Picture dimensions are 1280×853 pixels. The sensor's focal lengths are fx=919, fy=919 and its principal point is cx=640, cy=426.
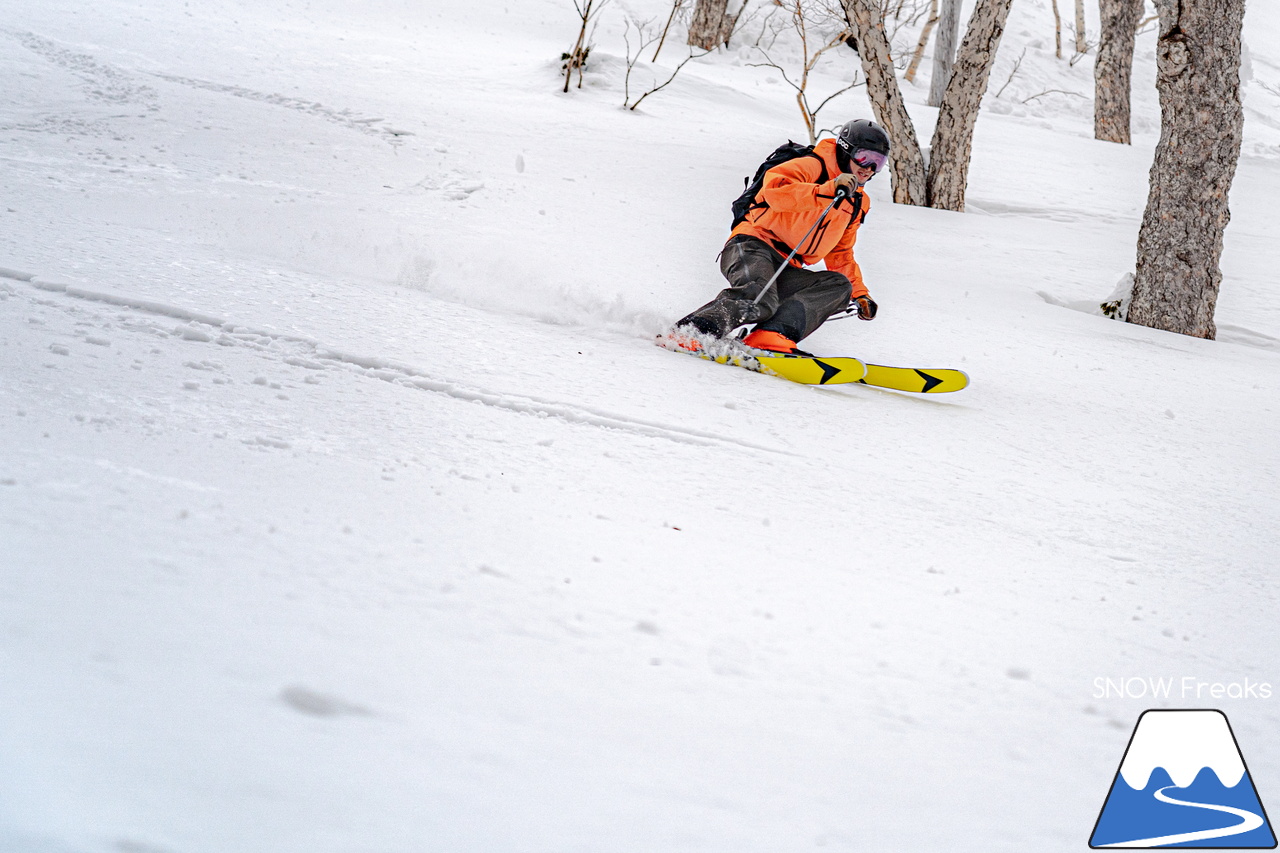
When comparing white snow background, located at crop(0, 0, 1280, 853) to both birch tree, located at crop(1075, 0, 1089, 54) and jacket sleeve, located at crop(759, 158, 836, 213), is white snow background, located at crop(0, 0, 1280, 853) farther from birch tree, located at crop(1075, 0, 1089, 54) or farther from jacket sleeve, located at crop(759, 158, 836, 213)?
birch tree, located at crop(1075, 0, 1089, 54)

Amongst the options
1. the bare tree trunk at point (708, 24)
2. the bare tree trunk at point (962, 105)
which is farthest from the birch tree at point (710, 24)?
the bare tree trunk at point (962, 105)

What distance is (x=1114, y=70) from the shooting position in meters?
12.1

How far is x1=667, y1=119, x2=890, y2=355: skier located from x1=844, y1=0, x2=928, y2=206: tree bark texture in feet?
10.7

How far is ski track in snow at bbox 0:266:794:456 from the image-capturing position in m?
2.90

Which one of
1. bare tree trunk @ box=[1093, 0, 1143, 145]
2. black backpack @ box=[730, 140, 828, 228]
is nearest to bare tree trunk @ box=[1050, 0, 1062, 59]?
bare tree trunk @ box=[1093, 0, 1143, 145]

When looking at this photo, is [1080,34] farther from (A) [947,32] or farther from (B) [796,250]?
(B) [796,250]

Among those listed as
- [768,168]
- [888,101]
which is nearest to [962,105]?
[888,101]

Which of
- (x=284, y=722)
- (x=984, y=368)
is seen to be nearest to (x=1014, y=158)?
(x=984, y=368)

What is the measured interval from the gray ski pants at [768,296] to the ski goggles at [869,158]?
547 millimetres

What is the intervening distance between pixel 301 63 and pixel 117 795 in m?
9.87

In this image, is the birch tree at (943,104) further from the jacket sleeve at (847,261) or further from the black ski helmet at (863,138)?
the black ski helmet at (863,138)

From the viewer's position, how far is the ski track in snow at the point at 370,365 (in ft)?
9.51

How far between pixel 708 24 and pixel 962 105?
898 cm

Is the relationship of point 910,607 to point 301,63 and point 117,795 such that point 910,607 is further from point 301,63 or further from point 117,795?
point 301,63
